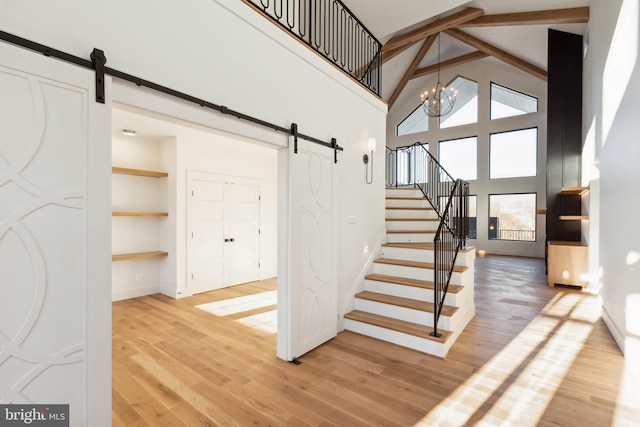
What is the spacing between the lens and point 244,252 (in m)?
6.29

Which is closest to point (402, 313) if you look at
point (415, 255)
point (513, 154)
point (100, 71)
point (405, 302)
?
point (405, 302)

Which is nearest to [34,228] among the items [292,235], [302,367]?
[292,235]

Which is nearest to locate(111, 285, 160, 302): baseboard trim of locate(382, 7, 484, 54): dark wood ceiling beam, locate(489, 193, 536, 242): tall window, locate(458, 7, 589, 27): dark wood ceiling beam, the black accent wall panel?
locate(382, 7, 484, 54): dark wood ceiling beam

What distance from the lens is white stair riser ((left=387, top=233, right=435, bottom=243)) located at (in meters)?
4.76

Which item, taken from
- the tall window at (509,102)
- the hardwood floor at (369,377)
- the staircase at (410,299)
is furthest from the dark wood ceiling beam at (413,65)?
the hardwood floor at (369,377)

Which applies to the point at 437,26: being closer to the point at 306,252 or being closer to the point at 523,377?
the point at 306,252

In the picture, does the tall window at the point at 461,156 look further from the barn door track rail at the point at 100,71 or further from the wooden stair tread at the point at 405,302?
the barn door track rail at the point at 100,71

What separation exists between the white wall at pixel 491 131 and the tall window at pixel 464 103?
18 centimetres

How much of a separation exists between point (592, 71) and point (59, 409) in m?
8.18

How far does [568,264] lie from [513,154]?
18.1 ft

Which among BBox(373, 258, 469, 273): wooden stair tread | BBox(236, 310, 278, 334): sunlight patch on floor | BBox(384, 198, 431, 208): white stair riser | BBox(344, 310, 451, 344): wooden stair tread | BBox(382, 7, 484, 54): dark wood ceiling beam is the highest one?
BBox(382, 7, 484, 54): dark wood ceiling beam

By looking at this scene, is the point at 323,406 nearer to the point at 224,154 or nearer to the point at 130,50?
the point at 130,50

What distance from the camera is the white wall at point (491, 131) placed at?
30.8ft

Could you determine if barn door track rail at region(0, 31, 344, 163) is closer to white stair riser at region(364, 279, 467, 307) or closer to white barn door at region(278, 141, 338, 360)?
white barn door at region(278, 141, 338, 360)
